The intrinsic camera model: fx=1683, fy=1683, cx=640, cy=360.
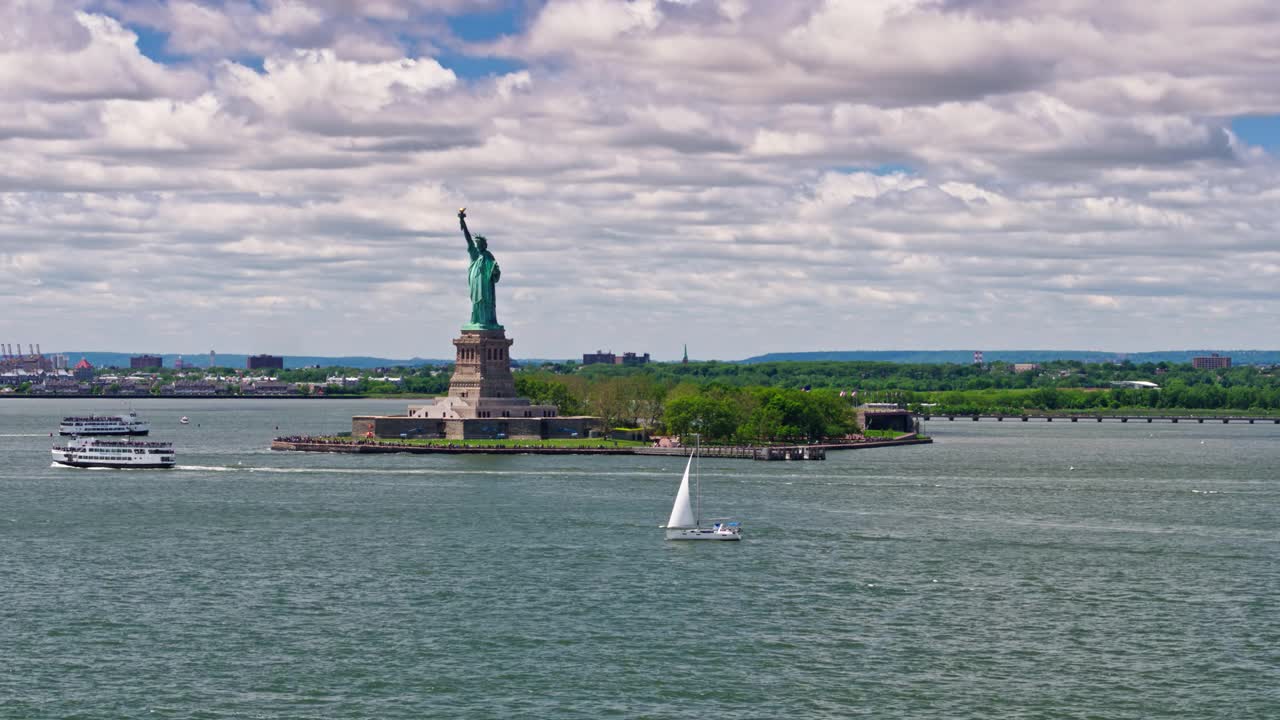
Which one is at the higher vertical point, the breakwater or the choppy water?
the breakwater

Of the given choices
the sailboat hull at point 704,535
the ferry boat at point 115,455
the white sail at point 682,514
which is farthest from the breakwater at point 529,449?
the sailboat hull at point 704,535

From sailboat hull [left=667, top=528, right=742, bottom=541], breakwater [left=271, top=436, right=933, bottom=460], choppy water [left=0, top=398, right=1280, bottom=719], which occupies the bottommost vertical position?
choppy water [left=0, top=398, right=1280, bottom=719]

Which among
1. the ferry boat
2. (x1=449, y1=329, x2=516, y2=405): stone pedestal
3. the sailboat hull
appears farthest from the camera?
(x1=449, y1=329, x2=516, y2=405): stone pedestal

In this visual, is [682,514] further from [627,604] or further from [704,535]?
[627,604]

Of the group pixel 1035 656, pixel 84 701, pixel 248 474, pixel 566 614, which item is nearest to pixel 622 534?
pixel 566 614

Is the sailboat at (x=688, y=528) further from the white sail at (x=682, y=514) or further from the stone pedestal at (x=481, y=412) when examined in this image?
the stone pedestal at (x=481, y=412)

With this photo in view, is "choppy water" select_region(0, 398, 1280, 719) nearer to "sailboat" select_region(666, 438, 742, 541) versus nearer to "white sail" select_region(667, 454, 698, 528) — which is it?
"sailboat" select_region(666, 438, 742, 541)

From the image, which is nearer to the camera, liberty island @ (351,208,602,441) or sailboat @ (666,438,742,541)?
sailboat @ (666,438,742,541)

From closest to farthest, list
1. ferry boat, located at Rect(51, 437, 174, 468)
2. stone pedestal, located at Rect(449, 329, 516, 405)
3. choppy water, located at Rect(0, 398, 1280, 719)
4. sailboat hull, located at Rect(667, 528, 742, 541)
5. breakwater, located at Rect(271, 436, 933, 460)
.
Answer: choppy water, located at Rect(0, 398, 1280, 719)
sailboat hull, located at Rect(667, 528, 742, 541)
ferry boat, located at Rect(51, 437, 174, 468)
breakwater, located at Rect(271, 436, 933, 460)
stone pedestal, located at Rect(449, 329, 516, 405)

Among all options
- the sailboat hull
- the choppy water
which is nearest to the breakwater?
the choppy water
